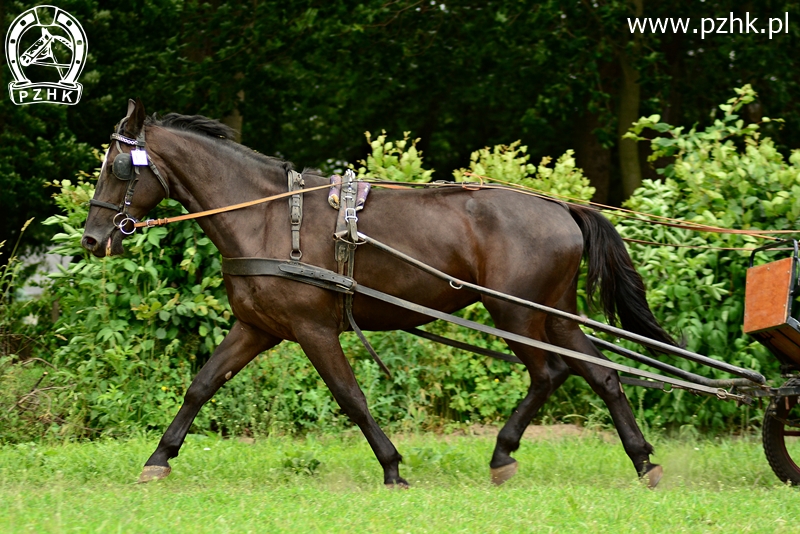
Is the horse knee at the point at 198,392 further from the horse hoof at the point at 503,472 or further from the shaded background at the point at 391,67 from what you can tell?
the shaded background at the point at 391,67

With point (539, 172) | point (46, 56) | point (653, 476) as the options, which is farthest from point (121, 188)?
point (46, 56)

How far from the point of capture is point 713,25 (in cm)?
1258

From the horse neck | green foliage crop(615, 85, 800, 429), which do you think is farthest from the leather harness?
green foliage crop(615, 85, 800, 429)

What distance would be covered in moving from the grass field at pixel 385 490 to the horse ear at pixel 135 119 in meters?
2.10

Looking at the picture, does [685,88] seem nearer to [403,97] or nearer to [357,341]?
[403,97]

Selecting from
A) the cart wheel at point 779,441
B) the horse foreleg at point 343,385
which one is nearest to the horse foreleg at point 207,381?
the horse foreleg at point 343,385

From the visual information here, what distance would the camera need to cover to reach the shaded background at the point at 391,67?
38.3 feet

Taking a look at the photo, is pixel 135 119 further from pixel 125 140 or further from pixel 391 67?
pixel 391 67

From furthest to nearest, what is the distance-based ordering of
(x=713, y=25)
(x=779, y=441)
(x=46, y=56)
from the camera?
(x=713, y=25) → (x=46, y=56) → (x=779, y=441)

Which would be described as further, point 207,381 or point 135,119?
point 207,381

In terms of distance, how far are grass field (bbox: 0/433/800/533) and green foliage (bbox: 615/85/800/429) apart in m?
0.62

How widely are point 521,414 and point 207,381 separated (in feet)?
6.60

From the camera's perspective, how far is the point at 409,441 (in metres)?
7.20

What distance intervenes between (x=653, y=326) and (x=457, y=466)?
Answer: 5.42 ft
